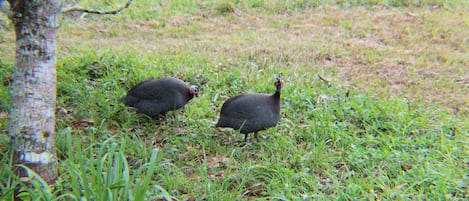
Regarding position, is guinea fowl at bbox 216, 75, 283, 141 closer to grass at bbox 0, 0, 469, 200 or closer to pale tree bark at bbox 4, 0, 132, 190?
grass at bbox 0, 0, 469, 200

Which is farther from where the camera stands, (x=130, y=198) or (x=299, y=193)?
(x=299, y=193)

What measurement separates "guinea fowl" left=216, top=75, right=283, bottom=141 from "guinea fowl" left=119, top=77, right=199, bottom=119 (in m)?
0.51

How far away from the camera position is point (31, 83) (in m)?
3.10

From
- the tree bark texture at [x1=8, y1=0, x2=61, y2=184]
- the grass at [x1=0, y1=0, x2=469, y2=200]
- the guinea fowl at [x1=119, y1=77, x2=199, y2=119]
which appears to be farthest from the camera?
the guinea fowl at [x1=119, y1=77, x2=199, y2=119]

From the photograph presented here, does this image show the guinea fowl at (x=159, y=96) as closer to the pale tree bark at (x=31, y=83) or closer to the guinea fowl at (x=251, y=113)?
the guinea fowl at (x=251, y=113)

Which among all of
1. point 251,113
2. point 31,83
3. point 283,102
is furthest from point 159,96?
point 31,83

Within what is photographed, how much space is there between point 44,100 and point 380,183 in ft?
8.26

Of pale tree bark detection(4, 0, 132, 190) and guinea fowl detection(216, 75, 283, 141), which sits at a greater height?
pale tree bark detection(4, 0, 132, 190)

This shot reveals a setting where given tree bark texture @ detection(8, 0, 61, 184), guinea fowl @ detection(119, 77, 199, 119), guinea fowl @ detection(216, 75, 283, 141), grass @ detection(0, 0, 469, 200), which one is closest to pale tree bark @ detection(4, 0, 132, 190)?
tree bark texture @ detection(8, 0, 61, 184)

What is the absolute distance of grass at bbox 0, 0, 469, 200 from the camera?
3.53 m

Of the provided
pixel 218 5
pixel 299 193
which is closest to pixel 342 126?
pixel 299 193

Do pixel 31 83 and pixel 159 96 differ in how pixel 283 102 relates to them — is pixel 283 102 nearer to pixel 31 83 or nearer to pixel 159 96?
pixel 159 96

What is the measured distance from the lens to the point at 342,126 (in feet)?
15.1

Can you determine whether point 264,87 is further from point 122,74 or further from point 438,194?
point 438,194
